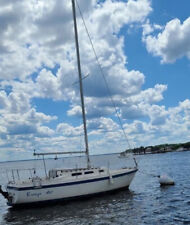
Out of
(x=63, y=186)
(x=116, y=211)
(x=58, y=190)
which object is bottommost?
(x=116, y=211)

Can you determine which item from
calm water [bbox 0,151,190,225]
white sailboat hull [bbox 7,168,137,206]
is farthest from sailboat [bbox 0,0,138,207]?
calm water [bbox 0,151,190,225]

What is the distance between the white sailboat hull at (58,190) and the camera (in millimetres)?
25312

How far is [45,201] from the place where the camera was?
25688 millimetres

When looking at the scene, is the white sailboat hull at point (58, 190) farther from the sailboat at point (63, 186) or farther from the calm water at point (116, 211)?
the calm water at point (116, 211)

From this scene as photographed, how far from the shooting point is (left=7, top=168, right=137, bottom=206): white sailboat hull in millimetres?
25312

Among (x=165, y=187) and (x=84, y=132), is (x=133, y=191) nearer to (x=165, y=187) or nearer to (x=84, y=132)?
(x=165, y=187)

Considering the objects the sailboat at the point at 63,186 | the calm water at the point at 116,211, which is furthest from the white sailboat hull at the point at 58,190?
the calm water at the point at 116,211

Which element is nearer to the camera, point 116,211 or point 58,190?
point 116,211

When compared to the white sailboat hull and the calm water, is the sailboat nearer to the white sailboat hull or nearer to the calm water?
the white sailboat hull

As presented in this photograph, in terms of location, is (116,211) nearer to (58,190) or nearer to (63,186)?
(63,186)

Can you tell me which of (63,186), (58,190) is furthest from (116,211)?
(58,190)

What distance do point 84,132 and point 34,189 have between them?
760cm

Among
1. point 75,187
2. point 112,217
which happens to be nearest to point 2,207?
point 75,187

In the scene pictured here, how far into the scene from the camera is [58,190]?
1014 inches
